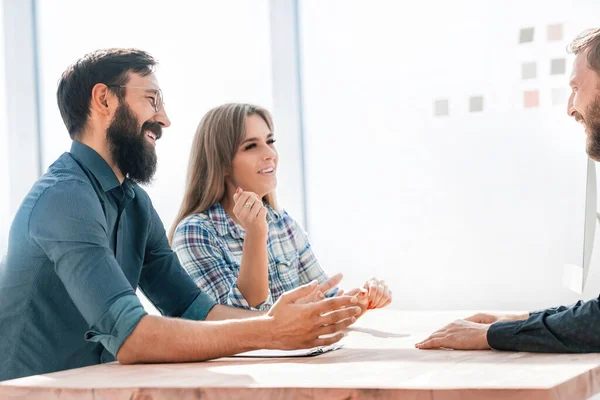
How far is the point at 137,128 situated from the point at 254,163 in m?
0.82

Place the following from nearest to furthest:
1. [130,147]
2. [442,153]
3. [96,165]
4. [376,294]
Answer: [96,165] → [130,147] → [376,294] → [442,153]

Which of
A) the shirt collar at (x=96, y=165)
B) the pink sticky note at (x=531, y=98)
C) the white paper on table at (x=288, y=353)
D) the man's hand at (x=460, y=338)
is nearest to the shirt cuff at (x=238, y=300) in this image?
the shirt collar at (x=96, y=165)

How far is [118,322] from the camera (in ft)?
5.20

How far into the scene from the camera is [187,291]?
210 centimetres

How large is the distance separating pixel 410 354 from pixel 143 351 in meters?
0.52

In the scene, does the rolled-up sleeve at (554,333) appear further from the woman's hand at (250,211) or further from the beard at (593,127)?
the woman's hand at (250,211)

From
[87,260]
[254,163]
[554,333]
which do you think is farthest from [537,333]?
[254,163]

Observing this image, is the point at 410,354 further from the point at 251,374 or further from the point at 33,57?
the point at 33,57

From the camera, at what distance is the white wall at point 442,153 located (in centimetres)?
336

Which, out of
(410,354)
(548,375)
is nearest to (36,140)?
(410,354)

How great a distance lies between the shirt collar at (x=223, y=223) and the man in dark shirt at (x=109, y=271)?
0.56m

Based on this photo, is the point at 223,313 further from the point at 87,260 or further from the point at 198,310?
the point at 87,260

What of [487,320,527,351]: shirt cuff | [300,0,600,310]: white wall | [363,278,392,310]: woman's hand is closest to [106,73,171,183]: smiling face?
[363,278,392,310]: woman's hand

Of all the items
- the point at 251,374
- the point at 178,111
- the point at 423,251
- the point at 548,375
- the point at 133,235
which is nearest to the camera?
the point at 548,375
